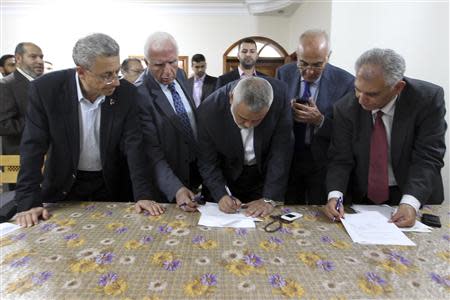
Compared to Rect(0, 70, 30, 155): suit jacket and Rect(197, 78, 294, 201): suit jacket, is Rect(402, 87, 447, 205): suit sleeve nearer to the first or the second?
Rect(197, 78, 294, 201): suit jacket

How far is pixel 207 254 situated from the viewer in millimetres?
1138

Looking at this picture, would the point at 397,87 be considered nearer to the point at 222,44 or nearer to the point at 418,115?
the point at 418,115

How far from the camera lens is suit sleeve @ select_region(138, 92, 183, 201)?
1816mm

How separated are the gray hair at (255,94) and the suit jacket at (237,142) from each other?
0.92ft

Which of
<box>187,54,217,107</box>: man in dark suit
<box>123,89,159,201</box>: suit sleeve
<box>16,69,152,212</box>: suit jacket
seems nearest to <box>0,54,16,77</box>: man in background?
<box>187,54,217,107</box>: man in dark suit

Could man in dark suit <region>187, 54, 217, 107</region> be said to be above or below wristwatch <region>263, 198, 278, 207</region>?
above

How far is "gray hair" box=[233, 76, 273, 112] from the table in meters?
0.55

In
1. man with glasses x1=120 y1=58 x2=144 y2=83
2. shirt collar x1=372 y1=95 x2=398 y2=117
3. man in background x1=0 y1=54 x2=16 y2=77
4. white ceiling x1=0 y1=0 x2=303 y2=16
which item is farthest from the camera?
white ceiling x1=0 y1=0 x2=303 y2=16

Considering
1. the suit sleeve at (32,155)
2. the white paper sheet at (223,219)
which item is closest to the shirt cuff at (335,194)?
the white paper sheet at (223,219)

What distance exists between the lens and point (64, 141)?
158 cm

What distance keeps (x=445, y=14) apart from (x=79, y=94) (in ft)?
9.72

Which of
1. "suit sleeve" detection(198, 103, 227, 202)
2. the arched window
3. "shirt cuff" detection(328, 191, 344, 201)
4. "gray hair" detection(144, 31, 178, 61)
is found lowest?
"shirt cuff" detection(328, 191, 344, 201)

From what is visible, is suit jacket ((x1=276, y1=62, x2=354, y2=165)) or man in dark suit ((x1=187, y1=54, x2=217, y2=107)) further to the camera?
man in dark suit ((x1=187, y1=54, x2=217, y2=107))

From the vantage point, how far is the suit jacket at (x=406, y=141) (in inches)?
61.0
